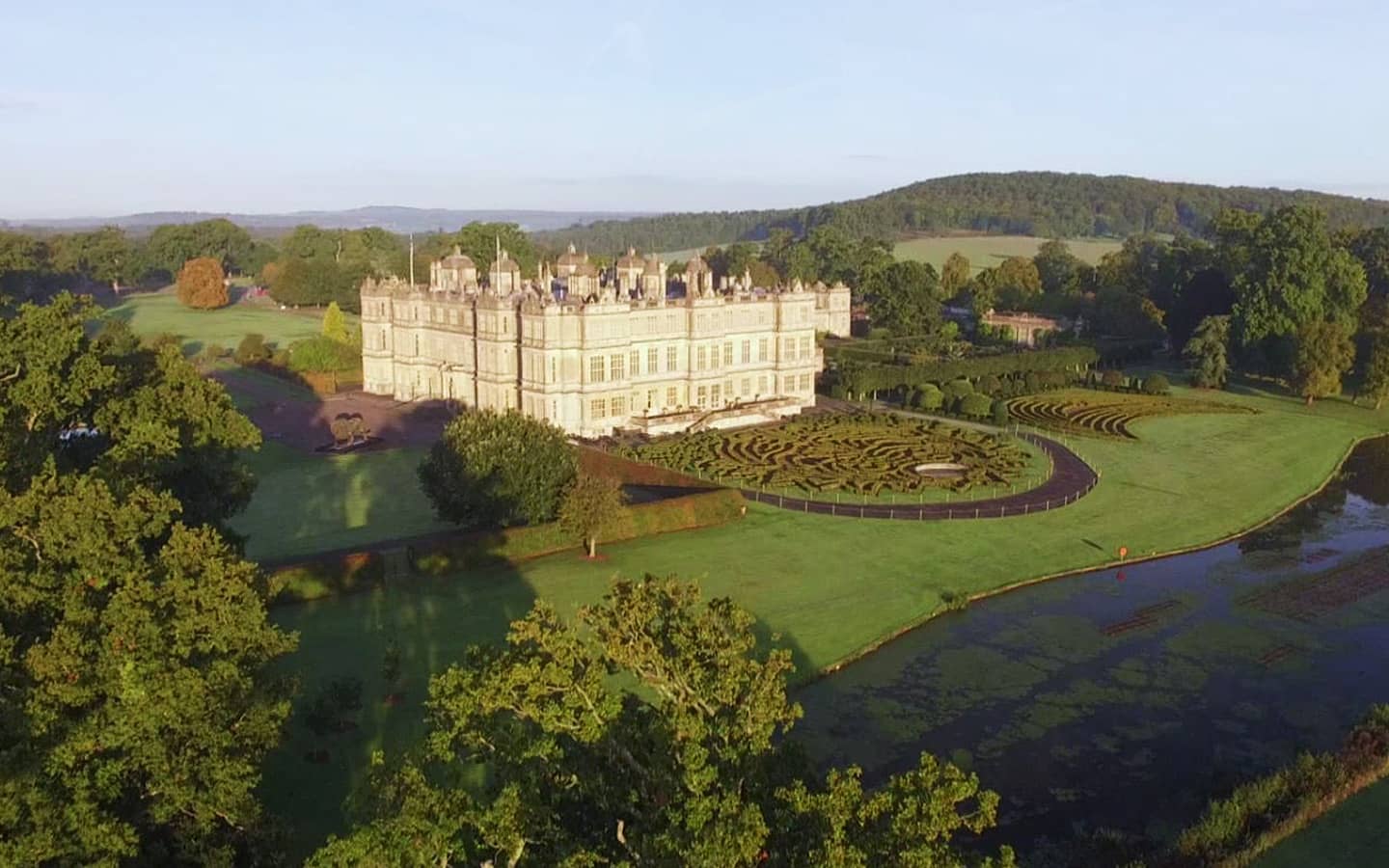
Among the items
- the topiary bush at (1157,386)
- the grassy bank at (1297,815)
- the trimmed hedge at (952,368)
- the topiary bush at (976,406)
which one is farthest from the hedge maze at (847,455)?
the grassy bank at (1297,815)

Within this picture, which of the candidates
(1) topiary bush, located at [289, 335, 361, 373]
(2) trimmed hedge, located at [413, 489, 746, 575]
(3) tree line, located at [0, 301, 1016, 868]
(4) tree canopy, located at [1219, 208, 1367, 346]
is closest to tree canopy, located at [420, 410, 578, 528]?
(2) trimmed hedge, located at [413, 489, 746, 575]

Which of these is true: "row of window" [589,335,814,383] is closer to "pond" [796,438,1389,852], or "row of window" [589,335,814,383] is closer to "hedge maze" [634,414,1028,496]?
"hedge maze" [634,414,1028,496]

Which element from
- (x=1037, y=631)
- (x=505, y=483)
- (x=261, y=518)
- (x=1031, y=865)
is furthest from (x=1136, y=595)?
(x=261, y=518)

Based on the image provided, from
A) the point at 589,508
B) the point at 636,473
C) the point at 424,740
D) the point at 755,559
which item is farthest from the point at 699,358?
the point at 424,740

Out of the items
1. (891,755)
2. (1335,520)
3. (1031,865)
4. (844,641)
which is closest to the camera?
(1031,865)

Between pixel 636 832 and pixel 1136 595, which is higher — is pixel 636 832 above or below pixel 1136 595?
above

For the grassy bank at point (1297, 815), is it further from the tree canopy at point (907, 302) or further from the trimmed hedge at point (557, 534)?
the tree canopy at point (907, 302)

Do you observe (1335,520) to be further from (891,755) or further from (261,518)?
(261,518)
